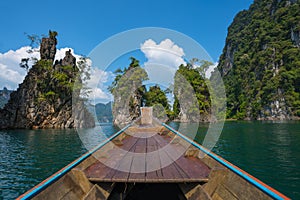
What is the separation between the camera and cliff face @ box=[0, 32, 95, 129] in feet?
140

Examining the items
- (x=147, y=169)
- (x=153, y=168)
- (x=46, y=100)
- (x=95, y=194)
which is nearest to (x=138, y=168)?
(x=147, y=169)

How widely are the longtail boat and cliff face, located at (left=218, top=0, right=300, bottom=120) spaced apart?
252 ft

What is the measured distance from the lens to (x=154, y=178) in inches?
129

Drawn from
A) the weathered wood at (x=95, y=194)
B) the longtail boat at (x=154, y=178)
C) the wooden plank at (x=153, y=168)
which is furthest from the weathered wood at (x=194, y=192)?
the weathered wood at (x=95, y=194)

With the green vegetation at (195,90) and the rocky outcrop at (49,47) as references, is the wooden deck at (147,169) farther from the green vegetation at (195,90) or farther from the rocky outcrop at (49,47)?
the green vegetation at (195,90)

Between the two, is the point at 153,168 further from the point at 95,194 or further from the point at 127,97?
the point at 127,97

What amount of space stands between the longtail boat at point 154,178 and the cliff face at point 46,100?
46.5 metres

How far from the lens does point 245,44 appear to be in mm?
112938

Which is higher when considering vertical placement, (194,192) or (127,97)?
(127,97)

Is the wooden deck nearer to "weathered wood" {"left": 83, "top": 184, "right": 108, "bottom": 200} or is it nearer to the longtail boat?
the longtail boat

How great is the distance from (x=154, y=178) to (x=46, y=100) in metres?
49.3

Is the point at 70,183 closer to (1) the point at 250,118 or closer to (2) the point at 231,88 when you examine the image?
(1) the point at 250,118

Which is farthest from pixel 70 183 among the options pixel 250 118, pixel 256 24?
pixel 256 24

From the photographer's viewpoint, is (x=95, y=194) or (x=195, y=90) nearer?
(x=95, y=194)
